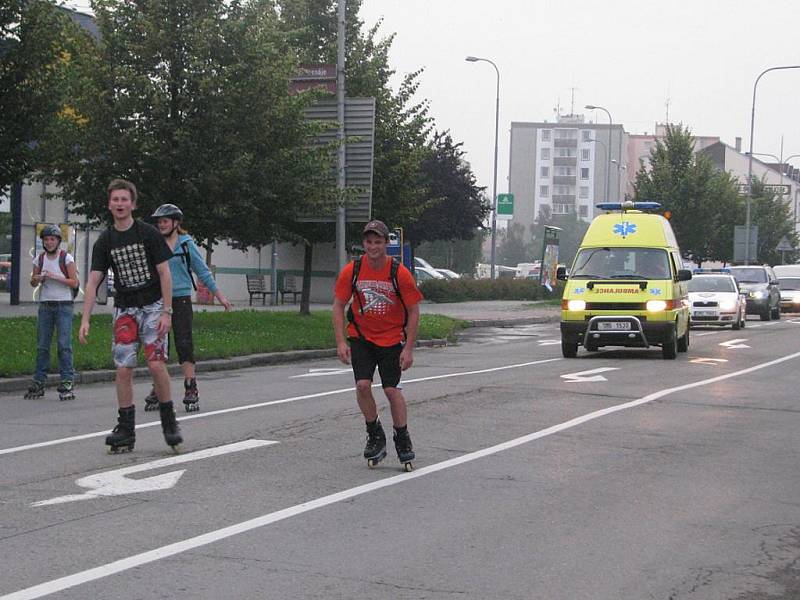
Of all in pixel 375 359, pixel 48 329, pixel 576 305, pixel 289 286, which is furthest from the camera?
pixel 289 286

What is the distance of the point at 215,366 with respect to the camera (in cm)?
1842

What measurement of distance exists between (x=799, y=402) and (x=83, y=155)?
1350cm

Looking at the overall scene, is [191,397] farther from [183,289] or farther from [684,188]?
[684,188]

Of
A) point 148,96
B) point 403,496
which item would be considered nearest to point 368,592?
point 403,496

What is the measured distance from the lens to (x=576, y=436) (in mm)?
10516

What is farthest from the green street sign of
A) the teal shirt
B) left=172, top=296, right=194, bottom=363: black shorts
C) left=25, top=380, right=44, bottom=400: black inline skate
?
left=172, top=296, right=194, bottom=363: black shorts

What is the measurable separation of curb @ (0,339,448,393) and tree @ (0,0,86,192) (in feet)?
13.9

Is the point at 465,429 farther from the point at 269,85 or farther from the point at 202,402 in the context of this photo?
the point at 269,85

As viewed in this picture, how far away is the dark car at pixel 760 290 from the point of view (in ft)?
132

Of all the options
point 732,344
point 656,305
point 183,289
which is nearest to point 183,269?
point 183,289

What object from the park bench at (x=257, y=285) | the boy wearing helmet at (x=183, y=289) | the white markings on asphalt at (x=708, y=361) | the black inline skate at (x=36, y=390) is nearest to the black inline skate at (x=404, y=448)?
the boy wearing helmet at (x=183, y=289)

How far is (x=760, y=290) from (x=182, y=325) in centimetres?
3179

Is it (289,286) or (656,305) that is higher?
(656,305)

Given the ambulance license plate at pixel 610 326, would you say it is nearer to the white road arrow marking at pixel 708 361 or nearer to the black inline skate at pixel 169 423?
the white road arrow marking at pixel 708 361
